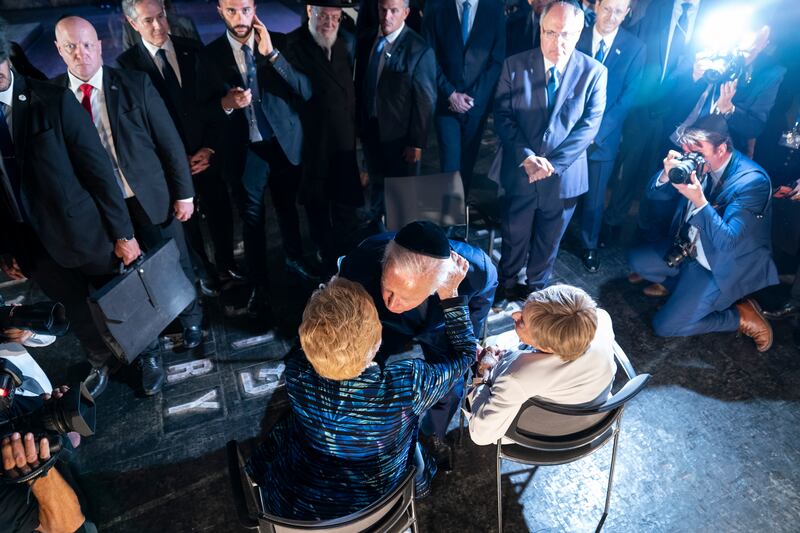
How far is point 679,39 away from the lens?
3967 mm

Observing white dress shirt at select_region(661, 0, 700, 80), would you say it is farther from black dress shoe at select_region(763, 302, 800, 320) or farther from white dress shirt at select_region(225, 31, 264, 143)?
white dress shirt at select_region(225, 31, 264, 143)

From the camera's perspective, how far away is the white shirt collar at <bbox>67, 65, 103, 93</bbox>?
8.57 ft

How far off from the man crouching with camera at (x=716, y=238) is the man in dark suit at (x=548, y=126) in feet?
1.92

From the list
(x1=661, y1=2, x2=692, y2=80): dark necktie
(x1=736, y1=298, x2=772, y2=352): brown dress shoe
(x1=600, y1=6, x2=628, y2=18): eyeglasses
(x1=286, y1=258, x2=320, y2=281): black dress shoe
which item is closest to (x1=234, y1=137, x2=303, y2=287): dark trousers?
(x1=286, y1=258, x2=320, y2=281): black dress shoe

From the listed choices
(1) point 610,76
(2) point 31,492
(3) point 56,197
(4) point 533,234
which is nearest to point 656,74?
(1) point 610,76

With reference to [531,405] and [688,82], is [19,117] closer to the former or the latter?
[531,405]

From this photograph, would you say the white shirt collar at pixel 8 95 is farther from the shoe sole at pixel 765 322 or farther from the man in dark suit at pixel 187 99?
the shoe sole at pixel 765 322

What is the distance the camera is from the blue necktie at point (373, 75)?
145 inches

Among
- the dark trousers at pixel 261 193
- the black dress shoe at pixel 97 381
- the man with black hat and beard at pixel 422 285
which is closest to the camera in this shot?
the man with black hat and beard at pixel 422 285

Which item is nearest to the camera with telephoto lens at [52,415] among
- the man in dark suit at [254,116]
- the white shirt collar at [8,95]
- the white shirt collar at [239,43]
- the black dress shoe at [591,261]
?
the white shirt collar at [8,95]

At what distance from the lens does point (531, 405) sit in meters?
1.90

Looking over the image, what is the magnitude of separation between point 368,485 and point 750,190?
2.78 m

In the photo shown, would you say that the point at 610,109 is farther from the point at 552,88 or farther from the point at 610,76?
the point at 552,88

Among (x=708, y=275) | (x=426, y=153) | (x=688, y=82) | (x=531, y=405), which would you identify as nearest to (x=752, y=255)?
(x=708, y=275)
